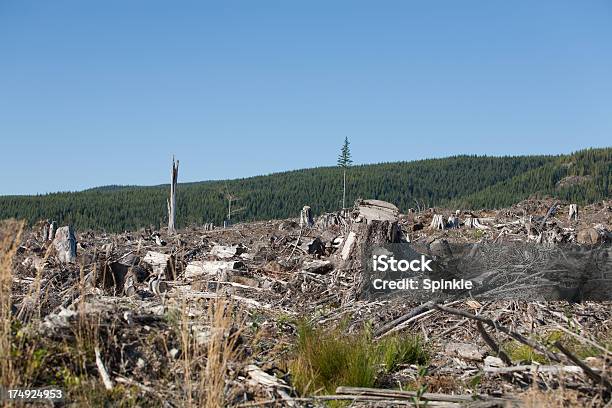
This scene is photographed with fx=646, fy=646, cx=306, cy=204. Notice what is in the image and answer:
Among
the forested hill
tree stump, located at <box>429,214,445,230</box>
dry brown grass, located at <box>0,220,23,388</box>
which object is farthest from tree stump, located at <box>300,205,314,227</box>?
the forested hill

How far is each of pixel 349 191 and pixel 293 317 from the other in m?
105

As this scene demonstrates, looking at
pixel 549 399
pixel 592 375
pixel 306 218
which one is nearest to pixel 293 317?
pixel 592 375

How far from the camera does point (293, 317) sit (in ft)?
22.3

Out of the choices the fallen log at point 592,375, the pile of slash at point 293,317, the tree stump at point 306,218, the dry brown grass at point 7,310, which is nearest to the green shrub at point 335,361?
the pile of slash at point 293,317

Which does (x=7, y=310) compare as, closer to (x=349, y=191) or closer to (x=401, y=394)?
(x=401, y=394)

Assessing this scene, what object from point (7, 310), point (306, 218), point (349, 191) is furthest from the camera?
point (349, 191)

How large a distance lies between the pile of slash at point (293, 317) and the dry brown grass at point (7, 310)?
21cm

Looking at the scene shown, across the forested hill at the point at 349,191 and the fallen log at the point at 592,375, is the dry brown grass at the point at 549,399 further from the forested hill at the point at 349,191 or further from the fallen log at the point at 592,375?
the forested hill at the point at 349,191

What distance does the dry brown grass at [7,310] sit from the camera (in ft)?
13.3

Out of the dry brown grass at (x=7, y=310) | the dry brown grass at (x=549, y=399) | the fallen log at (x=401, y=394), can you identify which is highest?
the dry brown grass at (x=7, y=310)

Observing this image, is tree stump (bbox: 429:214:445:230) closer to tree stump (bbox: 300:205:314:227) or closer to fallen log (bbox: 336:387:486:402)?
tree stump (bbox: 300:205:314:227)

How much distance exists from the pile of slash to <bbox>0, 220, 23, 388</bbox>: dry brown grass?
206 millimetres

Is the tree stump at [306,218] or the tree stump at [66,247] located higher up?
the tree stump at [306,218]

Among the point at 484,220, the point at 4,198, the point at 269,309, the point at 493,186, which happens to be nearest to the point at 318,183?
the point at 493,186
